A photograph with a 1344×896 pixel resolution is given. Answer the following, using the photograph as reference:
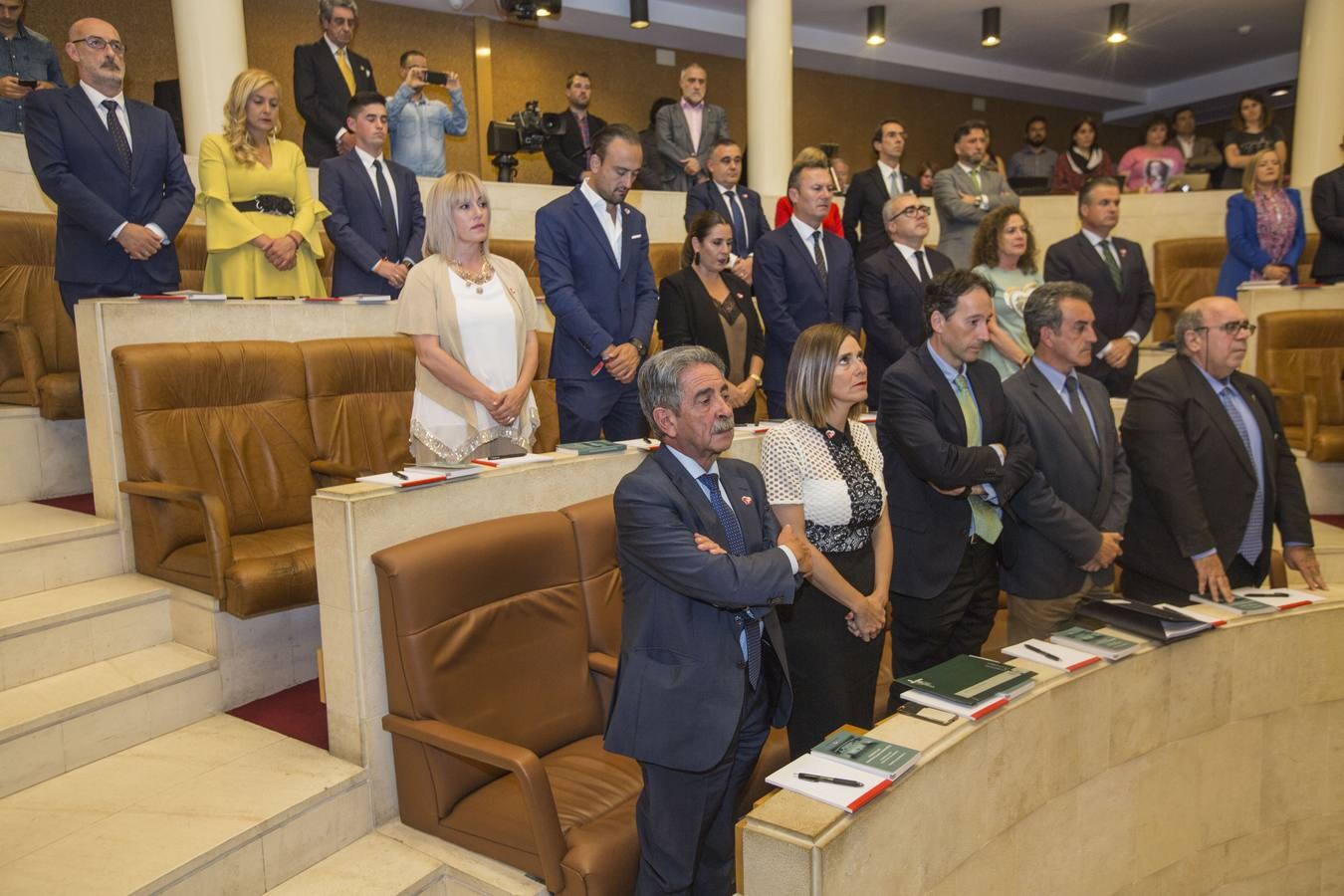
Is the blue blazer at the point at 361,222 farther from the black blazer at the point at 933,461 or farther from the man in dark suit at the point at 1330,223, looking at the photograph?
the man in dark suit at the point at 1330,223

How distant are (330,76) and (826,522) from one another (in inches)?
160

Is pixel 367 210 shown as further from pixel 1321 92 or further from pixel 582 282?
pixel 1321 92

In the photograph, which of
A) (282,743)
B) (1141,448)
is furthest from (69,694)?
(1141,448)

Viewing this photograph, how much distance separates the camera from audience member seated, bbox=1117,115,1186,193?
29.1 feet

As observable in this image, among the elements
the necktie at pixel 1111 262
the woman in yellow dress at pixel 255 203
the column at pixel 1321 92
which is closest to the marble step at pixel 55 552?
the woman in yellow dress at pixel 255 203

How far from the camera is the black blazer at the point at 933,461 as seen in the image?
2852 mm

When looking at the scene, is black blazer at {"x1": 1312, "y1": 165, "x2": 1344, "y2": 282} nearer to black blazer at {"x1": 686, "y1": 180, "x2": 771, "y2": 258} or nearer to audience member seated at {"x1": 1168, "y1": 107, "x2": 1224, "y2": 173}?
black blazer at {"x1": 686, "y1": 180, "x2": 771, "y2": 258}

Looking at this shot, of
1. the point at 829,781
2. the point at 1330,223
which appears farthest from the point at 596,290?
the point at 1330,223

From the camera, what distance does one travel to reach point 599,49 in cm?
1050

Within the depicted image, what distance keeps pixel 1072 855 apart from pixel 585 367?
2072 mm

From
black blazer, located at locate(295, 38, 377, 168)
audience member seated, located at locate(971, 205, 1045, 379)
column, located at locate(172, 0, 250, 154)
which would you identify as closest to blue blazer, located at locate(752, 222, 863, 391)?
audience member seated, located at locate(971, 205, 1045, 379)

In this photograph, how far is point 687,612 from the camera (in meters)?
2.11

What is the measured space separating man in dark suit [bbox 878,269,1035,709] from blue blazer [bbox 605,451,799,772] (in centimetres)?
94

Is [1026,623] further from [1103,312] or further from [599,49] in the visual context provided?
[599,49]
